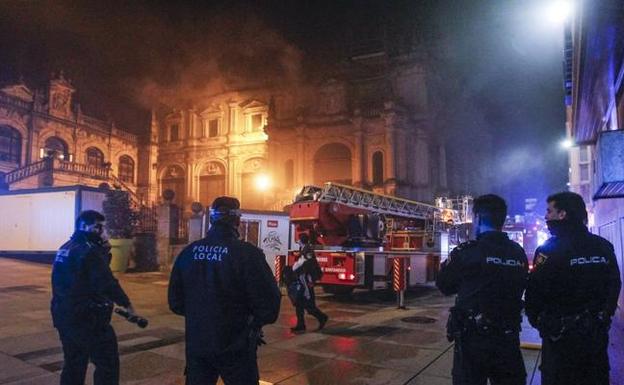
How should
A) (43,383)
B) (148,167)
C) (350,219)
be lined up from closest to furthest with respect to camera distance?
(43,383)
(350,219)
(148,167)

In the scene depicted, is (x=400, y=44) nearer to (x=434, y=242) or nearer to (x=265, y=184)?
(x=265, y=184)

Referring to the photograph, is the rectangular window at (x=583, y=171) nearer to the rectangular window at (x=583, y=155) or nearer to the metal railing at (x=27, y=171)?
the rectangular window at (x=583, y=155)

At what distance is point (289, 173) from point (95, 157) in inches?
662

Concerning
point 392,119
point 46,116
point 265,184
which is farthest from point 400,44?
point 46,116

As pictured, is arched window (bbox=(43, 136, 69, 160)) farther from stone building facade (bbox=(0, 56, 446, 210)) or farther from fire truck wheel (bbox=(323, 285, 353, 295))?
fire truck wheel (bbox=(323, 285, 353, 295))

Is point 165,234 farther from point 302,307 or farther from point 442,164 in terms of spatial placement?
point 442,164

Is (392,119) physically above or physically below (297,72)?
below

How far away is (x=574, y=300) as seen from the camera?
3.11 meters

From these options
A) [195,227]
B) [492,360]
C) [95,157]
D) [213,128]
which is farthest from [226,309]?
[95,157]

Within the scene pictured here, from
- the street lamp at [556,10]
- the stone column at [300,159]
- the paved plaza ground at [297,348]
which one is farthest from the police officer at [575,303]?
the stone column at [300,159]

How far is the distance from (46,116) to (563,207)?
1467 inches

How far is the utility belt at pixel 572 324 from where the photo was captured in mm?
3041

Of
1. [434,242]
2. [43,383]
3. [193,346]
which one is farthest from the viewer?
[434,242]

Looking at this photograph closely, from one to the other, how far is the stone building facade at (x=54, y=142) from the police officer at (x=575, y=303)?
3213 centimetres
